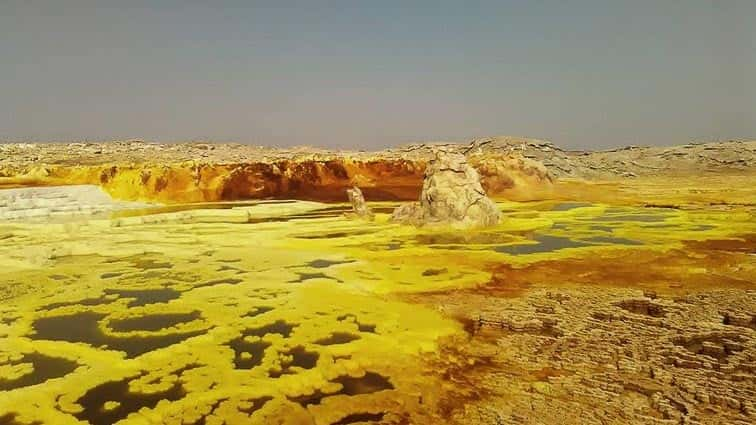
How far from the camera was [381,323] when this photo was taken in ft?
56.2

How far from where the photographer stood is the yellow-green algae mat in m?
11.9

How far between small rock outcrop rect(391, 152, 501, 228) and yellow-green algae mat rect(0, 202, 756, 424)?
74.5 inches

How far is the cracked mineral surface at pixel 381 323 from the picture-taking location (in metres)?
11.6

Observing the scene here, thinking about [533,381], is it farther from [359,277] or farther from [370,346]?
[359,277]

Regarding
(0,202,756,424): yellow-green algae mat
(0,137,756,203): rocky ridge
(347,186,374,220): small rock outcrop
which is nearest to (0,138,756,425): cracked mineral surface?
(0,202,756,424): yellow-green algae mat

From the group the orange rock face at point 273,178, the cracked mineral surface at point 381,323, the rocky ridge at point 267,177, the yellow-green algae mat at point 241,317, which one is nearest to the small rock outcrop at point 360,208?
the cracked mineral surface at point 381,323

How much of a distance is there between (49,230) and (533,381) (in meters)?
38.5

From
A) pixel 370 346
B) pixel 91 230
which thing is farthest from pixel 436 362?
pixel 91 230

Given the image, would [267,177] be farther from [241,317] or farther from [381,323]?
[381,323]

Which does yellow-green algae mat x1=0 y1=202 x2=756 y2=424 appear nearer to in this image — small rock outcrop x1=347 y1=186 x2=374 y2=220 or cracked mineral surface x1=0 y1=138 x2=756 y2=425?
cracked mineral surface x1=0 y1=138 x2=756 y2=425

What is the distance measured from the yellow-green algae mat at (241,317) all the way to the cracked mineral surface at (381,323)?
74mm

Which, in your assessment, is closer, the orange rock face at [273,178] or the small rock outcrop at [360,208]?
the small rock outcrop at [360,208]

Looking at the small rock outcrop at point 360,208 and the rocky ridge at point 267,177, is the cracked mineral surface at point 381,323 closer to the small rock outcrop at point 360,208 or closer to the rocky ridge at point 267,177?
the small rock outcrop at point 360,208

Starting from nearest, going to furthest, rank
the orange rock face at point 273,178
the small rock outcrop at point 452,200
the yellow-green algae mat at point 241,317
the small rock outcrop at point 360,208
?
the yellow-green algae mat at point 241,317
the small rock outcrop at point 452,200
the small rock outcrop at point 360,208
the orange rock face at point 273,178
